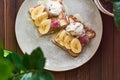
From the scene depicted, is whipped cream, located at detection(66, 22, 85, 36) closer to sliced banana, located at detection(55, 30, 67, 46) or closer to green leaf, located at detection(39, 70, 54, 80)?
sliced banana, located at detection(55, 30, 67, 46)

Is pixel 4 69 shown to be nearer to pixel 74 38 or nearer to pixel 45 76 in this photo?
pixel 45 76

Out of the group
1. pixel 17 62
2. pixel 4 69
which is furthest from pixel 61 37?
pixel 4 69

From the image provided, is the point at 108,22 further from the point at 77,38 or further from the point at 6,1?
the point at 6,1

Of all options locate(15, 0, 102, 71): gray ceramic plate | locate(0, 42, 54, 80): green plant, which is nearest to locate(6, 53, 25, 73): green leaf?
locate(0, 42, 54, 80): green plant

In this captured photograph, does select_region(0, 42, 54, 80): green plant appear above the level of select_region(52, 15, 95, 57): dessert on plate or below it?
above

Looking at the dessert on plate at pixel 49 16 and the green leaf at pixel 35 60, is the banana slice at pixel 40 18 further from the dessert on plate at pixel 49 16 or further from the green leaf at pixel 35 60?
the green leaf at pixel 35 60

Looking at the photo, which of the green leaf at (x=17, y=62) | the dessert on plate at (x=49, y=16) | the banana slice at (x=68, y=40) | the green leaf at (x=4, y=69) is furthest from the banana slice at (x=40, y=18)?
the green leaf at (x=4, y=69)
